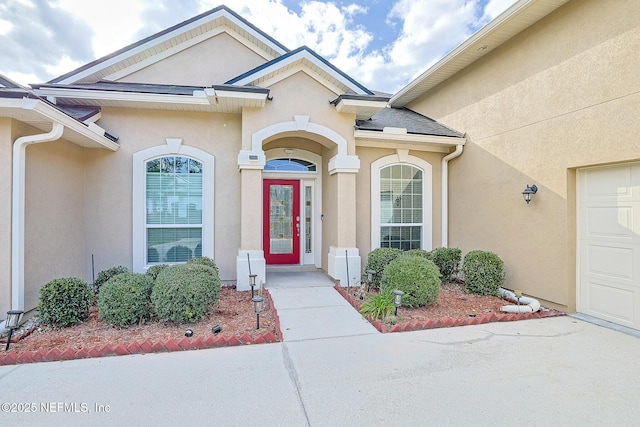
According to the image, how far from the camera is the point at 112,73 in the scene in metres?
7.39

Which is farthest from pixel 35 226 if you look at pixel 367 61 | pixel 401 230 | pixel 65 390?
pixel 367 61

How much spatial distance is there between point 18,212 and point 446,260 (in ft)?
26.2

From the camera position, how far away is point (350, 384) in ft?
10.4

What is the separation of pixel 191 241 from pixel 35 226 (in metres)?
2.57

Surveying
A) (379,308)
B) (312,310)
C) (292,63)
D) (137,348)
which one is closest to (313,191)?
(292,63)

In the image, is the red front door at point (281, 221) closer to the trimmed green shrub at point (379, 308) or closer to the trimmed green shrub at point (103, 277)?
the trimmed green shrub at point (103, 277)

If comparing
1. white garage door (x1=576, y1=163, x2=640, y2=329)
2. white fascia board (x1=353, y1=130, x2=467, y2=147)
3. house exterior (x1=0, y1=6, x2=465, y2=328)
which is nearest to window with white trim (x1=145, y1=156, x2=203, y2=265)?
house exterior (x1=0, y1=6, x2=465, y2=328)

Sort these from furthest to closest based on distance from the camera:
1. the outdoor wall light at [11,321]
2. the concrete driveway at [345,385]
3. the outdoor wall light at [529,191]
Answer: the outdoor wall light at [529,191], the outdoor wall light at [11,321], the concrete driveway at [345,385]

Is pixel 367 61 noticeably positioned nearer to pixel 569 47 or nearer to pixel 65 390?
pixel 569 47

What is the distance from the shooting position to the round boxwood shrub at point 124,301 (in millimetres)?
4414

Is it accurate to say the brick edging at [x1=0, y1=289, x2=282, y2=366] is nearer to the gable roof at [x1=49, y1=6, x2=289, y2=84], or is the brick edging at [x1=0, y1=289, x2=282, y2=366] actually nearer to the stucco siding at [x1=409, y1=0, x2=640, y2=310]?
the stucco siding at [x1=409, y1=0, x2=640, y2=310]

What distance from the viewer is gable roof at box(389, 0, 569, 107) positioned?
5754mm

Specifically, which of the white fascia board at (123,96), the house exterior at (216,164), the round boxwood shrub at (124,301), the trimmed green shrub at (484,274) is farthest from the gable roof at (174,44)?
the trimmed green shrub at (484,274)

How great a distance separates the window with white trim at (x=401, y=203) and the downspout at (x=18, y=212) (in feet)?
20.8
